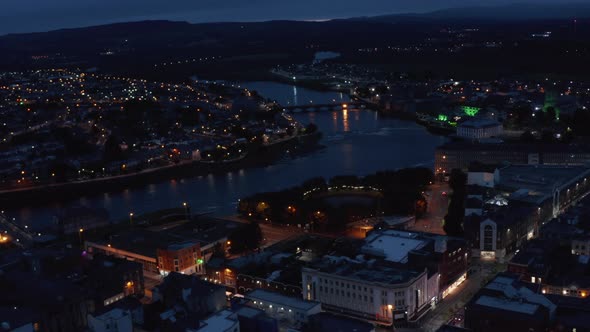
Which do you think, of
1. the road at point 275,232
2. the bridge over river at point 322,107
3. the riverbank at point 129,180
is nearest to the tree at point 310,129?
the riverbank at point 129,180

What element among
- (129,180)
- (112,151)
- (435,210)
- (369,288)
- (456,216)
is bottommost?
(129,180)

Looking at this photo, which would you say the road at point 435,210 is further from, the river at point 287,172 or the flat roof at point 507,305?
the flat roof at point 507,305

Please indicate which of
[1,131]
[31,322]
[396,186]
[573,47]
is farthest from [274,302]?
[573,47]

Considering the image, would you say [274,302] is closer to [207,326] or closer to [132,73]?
[207,326]

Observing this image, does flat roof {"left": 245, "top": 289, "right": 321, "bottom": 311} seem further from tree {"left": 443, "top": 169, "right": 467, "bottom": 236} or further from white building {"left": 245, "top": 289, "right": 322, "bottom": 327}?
tree {"left": 443, "top": 169, "right": 467, "bottom": 236}

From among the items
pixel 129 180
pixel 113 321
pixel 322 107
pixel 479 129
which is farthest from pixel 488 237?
pixel 322 107

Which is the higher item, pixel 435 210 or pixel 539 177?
pixel 539 177

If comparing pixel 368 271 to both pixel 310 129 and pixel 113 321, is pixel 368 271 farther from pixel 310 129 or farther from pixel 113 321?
pixel 310 129
